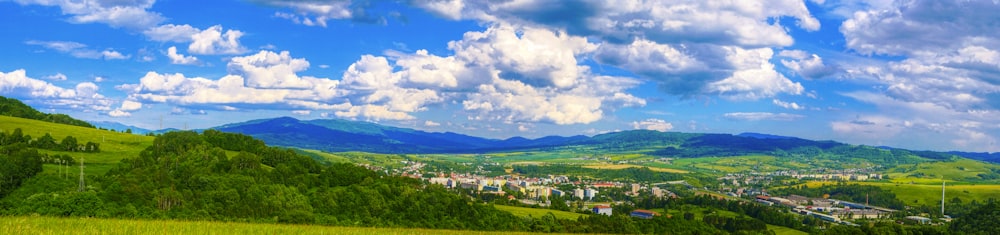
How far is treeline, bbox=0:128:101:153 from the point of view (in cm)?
9986

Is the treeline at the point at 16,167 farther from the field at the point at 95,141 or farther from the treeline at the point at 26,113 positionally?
the treeline at the point at 26,113

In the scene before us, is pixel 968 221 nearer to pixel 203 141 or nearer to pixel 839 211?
pixel 839 211

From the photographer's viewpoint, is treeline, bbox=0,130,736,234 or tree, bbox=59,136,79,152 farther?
tree, bbox=59,136,79,152

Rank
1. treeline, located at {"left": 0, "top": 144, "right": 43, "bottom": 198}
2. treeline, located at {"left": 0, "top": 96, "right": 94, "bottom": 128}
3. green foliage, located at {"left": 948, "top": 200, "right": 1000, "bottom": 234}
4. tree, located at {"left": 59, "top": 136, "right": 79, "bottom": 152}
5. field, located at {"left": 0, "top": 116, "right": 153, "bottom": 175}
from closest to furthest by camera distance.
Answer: treeline, located at {"left": 0, "top": 144, "right": 43, "bottom": 198}, field, located at {"left": 0, "top": 116, "right": 153, "bottom": 175}, tree, located at {"left": 59, "top": 136, "right": 79, "bottom": 152}, green foliage, located at {"left": 948, "top": 200, "right": 1000, "bottom": 234}, treeline, located at {"left": 0, "top": 96, "right": 94, "bottom": 128}

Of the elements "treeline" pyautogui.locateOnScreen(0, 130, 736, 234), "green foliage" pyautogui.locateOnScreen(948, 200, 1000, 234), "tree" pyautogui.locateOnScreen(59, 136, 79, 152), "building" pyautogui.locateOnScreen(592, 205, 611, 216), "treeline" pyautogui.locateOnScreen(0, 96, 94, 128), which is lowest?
"building" pyautogui.locateOnScreen(592, 205, 611, 216)

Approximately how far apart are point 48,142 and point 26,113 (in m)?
64.6

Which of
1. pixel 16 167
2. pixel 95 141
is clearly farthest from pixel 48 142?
pixel 16 167

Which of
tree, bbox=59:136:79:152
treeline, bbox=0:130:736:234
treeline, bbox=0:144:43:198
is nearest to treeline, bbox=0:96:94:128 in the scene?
tree, bbox=59:136:79:152

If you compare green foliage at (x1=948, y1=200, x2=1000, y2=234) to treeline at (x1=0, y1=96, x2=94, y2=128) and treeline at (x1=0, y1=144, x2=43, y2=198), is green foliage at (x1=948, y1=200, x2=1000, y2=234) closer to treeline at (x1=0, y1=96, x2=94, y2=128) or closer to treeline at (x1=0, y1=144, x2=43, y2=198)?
treeline at (x1=0, y1=144, x2=43, y2=198)

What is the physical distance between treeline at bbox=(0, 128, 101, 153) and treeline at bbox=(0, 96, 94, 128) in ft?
172

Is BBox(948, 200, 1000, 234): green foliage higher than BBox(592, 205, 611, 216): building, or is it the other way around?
BBox(948, 200, 1000, 234): green foliage

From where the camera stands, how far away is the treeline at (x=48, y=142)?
99856mm

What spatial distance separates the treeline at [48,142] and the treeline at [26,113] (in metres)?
52.4

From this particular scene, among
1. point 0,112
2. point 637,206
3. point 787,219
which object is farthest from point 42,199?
point 637,206
